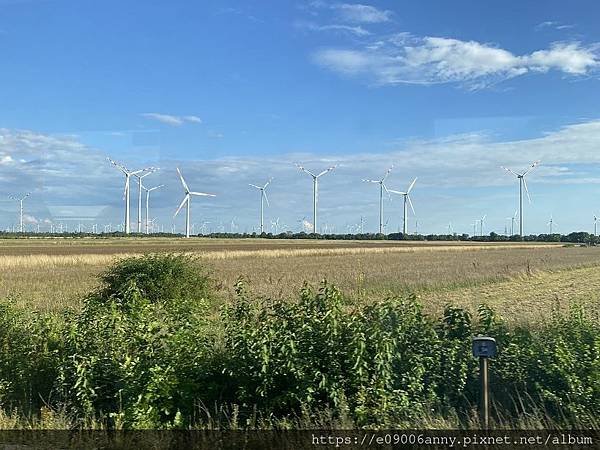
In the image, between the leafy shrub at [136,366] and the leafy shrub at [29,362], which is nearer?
the leafy shrub at [136,366]

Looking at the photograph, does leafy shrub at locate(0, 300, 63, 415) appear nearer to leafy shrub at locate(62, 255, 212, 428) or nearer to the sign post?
leafy shrub at locate(62, 255, 212, 428)

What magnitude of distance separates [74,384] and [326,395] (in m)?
3.81

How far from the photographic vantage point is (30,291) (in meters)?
29.2

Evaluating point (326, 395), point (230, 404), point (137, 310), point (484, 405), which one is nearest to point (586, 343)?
point (484, 405)

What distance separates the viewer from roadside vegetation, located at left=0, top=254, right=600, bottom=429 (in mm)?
8219

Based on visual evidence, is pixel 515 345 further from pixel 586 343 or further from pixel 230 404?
pixel 230 404

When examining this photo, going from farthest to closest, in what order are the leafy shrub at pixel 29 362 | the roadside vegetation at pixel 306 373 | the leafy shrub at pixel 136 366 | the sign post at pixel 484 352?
the leafy shrub at pixel 29 362 → the leafy shrub at pixel 136 366 → the roadside vegetation at pixel 306 373 → the sign post at pixel 484 352

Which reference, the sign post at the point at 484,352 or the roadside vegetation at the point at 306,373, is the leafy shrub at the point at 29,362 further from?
the sign post at the point at 484,352

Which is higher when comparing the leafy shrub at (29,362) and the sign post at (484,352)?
the sign post at (484,352)

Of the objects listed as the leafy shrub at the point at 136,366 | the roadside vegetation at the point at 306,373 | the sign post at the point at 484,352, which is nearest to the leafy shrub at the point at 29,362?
the roadside vegetation at the point at 306,373

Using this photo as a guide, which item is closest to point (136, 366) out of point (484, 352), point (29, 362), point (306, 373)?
point (306, 373)

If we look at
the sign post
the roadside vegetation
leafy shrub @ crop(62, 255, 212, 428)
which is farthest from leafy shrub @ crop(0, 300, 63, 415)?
the sign post

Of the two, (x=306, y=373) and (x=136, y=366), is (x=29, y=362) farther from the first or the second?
(x=306, y=373)

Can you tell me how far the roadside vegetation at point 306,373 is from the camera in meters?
8.22
